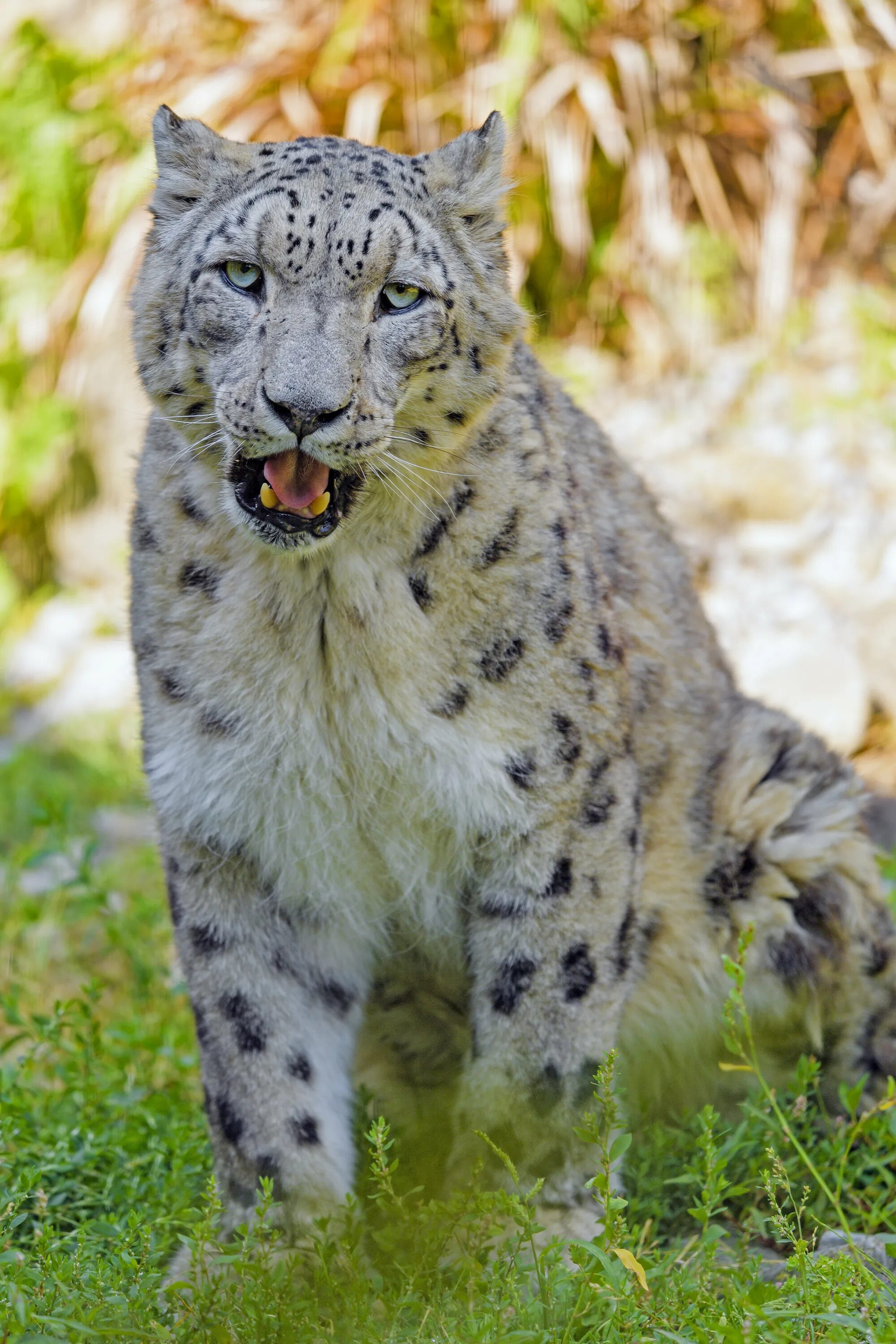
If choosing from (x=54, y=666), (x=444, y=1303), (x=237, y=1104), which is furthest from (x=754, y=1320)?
(x=54, y=666)

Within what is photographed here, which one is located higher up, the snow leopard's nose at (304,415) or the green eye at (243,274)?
the green eye at (243,274)

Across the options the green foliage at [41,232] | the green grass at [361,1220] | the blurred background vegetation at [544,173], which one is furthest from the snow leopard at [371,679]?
the green foliage at [41,232]

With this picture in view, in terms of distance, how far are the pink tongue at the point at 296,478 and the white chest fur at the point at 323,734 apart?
30 centimetres

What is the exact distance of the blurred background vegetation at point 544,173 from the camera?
10117 millimetres

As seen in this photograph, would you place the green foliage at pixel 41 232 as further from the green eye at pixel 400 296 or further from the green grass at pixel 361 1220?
the green eye at pixel 400 296

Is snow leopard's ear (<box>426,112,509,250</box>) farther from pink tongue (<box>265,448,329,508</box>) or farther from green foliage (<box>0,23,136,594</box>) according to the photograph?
green foliage (<box>0,23,136,594</box>)

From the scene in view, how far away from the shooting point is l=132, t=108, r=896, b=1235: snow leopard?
11.0 feet

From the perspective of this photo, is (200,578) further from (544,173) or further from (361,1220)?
(544,173)

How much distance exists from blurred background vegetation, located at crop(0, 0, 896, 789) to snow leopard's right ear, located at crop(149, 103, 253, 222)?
612 cm

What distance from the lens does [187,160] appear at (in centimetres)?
360

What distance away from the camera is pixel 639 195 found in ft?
33.8

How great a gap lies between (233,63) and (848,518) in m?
5.45

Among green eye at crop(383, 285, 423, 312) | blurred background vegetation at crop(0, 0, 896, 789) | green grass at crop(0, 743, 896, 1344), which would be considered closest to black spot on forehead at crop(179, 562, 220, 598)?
green eye at crop(383, 285, 423, 312)

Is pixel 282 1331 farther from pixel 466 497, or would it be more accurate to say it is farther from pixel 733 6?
pixel 733 6
